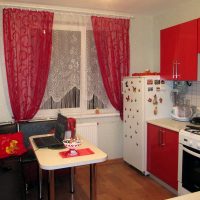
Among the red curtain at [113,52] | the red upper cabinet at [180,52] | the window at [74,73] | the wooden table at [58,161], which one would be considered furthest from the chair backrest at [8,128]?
the red upper cabinet at [180,52]

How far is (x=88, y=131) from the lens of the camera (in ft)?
12.5

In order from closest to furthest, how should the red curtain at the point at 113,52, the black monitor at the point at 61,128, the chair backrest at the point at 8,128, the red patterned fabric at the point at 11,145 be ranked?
the black monitor at the point at 61,128
the red patterned fabric at the point at 11,145
the chair backrest at the point at 8,128
the red curtain at the point at 113,52

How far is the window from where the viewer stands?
11.8 feet

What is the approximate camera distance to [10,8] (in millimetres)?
3275

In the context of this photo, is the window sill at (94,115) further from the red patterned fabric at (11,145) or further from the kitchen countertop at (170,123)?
the red patterned fabric at (11,145)

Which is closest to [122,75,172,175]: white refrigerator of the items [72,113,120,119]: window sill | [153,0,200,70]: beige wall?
[72,113,120,119]: window sill

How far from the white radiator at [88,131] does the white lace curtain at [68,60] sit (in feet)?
1.53

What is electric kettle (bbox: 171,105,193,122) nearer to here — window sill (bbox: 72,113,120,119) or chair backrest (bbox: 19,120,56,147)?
window sill (bbox: 72,113,120,119)

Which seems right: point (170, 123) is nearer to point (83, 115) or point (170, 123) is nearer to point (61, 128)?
point (83, 115)

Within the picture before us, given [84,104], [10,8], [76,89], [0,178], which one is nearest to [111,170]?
[84,104]

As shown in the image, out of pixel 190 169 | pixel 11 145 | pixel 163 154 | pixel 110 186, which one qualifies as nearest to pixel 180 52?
pixel 163 154

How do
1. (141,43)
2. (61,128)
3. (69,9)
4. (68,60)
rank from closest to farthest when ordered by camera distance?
(61,128) → (69,9) → (68,60) → (141,43)

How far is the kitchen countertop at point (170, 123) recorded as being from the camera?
2.91m

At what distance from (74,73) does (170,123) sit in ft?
5.25
